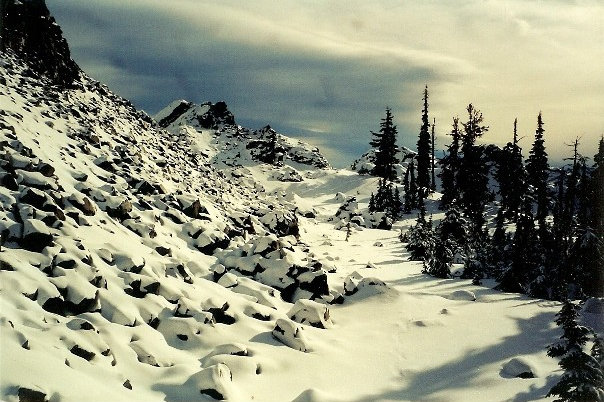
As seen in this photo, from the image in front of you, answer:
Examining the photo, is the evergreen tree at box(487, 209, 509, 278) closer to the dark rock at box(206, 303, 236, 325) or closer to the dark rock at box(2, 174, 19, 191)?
the dark rock at box(206, 303, 236, 325)

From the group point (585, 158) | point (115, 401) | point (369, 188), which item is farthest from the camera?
point (369, 188)

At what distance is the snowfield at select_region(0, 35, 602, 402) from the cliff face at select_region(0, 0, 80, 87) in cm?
575

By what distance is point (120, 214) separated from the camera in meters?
14.5

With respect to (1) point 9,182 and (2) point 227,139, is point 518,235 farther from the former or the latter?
(2) point 227,139

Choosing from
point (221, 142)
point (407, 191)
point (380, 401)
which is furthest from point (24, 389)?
point (221, 142)

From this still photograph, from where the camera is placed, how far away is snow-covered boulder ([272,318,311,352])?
34.8ft

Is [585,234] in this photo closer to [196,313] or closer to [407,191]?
[196,313]

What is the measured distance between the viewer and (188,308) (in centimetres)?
1059

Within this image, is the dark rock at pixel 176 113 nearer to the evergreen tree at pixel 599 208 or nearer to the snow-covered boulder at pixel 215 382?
the evergreen tree at pixel 599 208

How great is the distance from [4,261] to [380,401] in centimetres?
881

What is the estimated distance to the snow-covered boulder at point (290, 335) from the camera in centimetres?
1059

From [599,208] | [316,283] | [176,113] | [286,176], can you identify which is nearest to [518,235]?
[599,208]

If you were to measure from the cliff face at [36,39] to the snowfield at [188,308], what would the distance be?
18.9ft

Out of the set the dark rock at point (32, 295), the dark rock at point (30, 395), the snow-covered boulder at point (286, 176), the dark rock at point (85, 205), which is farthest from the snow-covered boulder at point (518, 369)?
the snow-covered boulder at point (286, 176)
